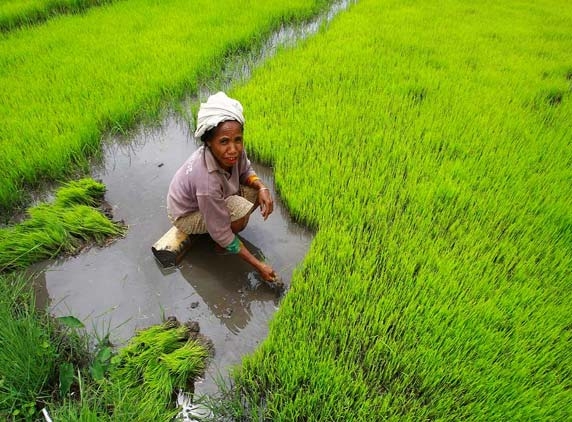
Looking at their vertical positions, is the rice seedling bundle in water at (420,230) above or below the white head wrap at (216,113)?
below

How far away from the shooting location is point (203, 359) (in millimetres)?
1938

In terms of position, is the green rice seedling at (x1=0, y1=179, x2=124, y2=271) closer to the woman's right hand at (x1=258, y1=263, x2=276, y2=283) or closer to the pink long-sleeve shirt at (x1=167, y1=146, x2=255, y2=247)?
the pink long-sleeve shirt at (x1=167, y1=146, x2=255, y2=247)

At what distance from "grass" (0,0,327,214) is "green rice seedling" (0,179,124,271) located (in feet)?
1.35

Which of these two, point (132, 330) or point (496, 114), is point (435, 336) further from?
point (496, 114)

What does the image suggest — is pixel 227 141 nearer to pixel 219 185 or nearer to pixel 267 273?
pixel 219 185

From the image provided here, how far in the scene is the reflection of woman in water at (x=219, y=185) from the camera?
195cm

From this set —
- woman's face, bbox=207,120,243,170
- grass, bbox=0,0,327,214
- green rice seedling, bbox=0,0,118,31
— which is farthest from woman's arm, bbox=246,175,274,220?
green rice seedling, bbox=0,0,118,31

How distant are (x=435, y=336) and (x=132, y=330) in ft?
5.28

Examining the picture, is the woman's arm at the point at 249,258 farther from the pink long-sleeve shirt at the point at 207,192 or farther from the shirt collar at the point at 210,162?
the shirt collar at the point at 210,162

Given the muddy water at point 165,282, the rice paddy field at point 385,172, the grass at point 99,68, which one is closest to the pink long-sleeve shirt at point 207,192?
the muddy water at point 165,282

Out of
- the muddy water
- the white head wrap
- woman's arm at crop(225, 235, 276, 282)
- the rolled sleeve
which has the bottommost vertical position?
the muddy water

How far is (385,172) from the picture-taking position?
116 inches

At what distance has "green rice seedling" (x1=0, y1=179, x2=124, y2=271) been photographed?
239 centimetres

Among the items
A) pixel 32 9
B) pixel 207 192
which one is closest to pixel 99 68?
pixel 32 9
